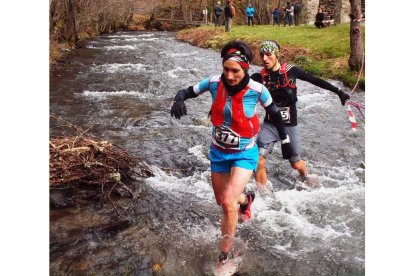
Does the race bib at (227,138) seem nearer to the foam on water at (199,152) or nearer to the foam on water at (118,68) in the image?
the foam on water at (199,152)

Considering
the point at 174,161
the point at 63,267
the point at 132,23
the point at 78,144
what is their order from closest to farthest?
the point at 63,267
the point at 78,144
the point at 174,161
the point at 132,23

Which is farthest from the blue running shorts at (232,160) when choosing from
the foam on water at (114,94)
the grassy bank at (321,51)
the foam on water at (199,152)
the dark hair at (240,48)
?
the grassy bank at (321,51)

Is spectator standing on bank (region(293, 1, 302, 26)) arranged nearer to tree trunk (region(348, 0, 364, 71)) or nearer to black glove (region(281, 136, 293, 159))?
tree trunk (region(348, 0, 364, 71))

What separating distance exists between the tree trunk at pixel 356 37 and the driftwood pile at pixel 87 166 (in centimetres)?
803

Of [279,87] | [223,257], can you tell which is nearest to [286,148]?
[279,87]

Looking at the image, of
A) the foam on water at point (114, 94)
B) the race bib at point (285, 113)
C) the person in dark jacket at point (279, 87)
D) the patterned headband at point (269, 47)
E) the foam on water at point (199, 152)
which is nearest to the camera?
the patterned headband at point (269, 47)

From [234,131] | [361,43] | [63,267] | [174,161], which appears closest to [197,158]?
[174,161]

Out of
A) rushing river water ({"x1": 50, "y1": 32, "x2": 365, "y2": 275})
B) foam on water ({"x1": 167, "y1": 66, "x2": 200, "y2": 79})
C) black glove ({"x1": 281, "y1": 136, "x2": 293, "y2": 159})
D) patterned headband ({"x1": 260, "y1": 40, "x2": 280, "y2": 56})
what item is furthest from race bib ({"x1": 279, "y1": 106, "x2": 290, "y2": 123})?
foam on water ({"x1": 167, "y1": 66, "x2": 200, "y2": 79})

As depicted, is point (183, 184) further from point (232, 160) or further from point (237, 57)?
point (237, 57)

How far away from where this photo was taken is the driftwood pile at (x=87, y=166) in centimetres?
463

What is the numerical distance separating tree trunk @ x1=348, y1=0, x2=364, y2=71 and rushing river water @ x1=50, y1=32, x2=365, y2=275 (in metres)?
2.32

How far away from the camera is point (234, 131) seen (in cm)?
365
